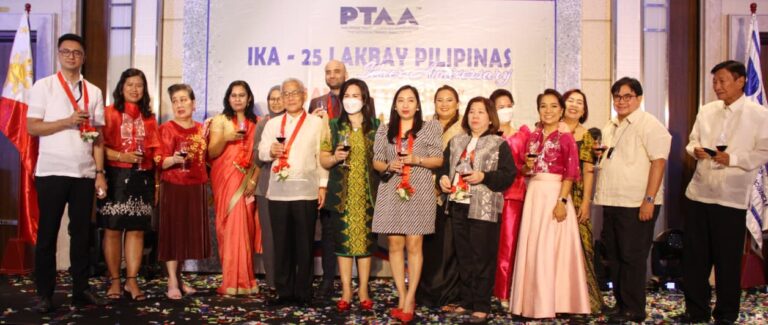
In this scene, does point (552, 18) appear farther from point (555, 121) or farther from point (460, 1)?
point (555, 121)

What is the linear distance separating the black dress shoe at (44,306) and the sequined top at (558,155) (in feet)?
10.7

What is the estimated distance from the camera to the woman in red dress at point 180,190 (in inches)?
199

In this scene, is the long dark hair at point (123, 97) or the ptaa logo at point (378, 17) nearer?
the long dark hair at point (123, 97)

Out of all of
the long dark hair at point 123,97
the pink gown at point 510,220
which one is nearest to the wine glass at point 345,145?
the pink gown at point 510,220

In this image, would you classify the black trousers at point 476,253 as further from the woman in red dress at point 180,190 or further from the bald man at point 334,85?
the woman in red dress at point 180,190

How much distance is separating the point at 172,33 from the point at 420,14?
231 centimetres

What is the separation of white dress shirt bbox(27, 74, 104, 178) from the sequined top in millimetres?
2893

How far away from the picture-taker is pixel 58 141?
14.4ft

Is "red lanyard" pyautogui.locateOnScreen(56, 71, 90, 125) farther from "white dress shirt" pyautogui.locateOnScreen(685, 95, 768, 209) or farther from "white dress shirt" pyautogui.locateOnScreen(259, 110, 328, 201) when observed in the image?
"white dress shirt" pyautogui.locateOnScreen(685, 95, 768, 209)

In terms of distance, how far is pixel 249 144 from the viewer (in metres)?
5.32

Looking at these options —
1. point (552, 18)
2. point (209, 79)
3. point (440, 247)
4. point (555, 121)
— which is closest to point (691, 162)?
point (552, 18)

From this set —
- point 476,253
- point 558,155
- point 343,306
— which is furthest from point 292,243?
point 558,155

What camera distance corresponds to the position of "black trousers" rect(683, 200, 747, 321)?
4344 millimetres

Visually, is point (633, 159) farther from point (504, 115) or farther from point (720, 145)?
point (504, 115)
